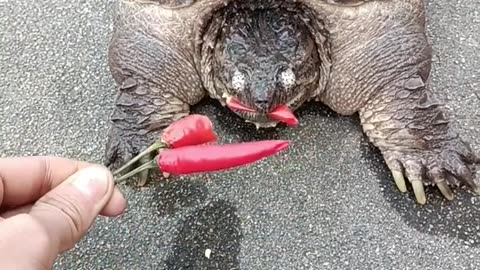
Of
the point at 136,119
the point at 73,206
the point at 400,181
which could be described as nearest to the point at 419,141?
the point at 400,181

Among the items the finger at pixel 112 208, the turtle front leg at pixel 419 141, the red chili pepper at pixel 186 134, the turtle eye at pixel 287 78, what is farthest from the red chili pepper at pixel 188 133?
the turtle front leg at pixel 419 141

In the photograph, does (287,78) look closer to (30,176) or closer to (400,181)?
(400,181)

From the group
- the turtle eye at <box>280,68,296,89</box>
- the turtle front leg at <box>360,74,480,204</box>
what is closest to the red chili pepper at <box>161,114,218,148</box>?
the turtle eye at <box>280,68,296,89</box>

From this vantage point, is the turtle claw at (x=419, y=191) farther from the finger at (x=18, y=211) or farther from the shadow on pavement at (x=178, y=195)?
the finger at (x=18, y=211)

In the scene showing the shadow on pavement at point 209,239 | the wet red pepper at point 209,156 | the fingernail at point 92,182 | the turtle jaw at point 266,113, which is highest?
the fingernail at point 92,182

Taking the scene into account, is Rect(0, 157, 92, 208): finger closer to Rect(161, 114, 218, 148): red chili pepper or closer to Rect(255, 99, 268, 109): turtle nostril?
Rect(161, 114, 218, 148): red chili pepper
